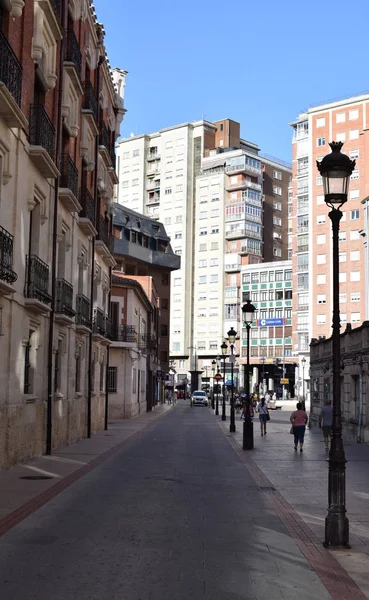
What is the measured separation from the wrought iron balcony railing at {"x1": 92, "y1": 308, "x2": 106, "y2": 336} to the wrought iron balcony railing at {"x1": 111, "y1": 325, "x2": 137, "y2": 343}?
11.5 meters

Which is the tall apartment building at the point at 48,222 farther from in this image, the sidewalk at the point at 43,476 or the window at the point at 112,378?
the window at the point at 112,378

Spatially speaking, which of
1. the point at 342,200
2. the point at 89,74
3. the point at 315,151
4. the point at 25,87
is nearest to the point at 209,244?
the point at 315,151

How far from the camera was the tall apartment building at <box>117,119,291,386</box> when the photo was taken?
109 meters

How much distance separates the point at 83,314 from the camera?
25906 millimetres

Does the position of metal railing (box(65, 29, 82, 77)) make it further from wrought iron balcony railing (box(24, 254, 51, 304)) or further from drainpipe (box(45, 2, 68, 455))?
wrought iron balcony railing (box(24, 254, 51, 304))

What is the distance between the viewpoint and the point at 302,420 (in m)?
22.9

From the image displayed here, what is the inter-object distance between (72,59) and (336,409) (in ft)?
55.5

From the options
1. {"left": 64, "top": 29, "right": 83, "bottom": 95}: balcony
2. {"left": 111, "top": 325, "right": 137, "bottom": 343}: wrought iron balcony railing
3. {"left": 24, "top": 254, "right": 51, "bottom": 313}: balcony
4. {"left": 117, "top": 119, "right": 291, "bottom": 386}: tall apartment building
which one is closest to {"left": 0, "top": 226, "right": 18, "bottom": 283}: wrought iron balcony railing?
{"left": 24, "top": 254, "right": 51, "bottom": 313}: balcony

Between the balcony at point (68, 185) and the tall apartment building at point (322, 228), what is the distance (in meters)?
61.6

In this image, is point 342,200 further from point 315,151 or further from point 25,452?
point 315,151

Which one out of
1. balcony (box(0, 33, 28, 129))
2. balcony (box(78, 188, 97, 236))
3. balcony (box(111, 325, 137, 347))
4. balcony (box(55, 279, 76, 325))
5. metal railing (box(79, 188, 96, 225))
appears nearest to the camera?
balcony (box(0, 33, 28, 129))

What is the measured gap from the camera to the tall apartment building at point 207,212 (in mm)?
108750

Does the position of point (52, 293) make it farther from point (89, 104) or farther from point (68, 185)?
point (89, 104)

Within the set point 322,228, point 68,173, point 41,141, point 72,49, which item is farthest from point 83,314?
point 322,228
